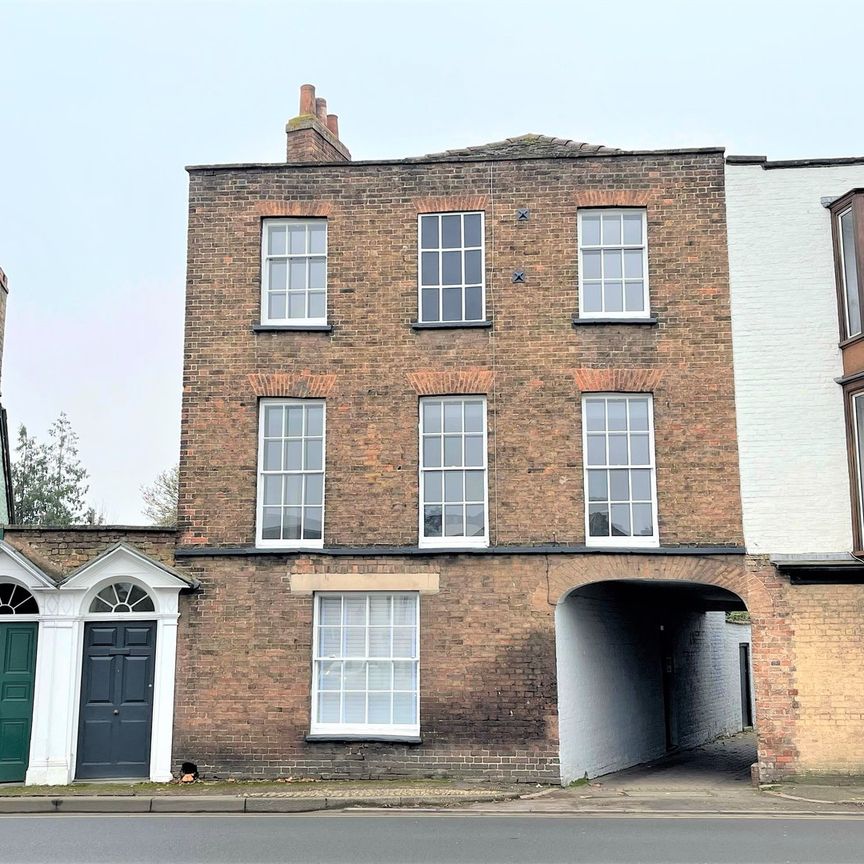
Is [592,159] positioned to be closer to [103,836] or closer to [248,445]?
[248,445]

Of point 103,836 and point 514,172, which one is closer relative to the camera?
point 103,836

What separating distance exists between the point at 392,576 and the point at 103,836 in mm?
5818

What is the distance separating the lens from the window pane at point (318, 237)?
17.7 metres

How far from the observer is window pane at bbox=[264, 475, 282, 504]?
17.0 m

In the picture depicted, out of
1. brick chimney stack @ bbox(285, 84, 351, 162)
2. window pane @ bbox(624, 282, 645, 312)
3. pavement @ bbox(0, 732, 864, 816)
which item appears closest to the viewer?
pavement @ bbox(0, 732, 864, 816)

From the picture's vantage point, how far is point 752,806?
543 inches

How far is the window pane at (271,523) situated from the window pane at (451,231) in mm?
5079

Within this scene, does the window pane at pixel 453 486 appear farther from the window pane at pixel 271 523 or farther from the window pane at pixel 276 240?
the window pane at pixel 276 240

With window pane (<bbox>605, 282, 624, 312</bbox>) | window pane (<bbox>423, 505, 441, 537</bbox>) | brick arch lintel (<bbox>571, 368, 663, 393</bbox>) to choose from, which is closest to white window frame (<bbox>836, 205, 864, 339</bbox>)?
brick arch lintel (<bbox>571, 368, 663, 393</bbox>)

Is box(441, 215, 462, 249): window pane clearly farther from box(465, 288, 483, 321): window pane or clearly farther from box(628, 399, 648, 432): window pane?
box(628, 399, 648, 432): window pane

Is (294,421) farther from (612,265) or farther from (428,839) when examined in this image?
(428,839)

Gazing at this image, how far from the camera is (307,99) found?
19188 mm

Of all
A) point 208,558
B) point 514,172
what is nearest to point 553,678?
point 208,558

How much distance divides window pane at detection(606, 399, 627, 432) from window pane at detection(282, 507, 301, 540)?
201 inches
